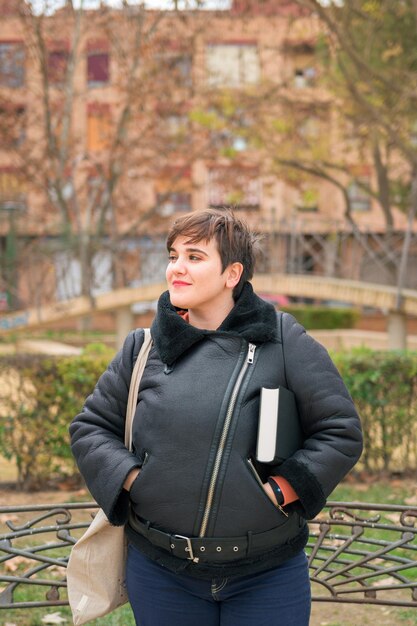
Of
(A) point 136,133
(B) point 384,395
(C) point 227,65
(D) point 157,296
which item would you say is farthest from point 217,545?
(C) point 227,65

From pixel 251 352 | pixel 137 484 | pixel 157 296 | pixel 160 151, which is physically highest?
pixel 160 151

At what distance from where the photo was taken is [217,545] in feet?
7.64

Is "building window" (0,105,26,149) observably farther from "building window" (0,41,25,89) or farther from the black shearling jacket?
the black shearling jacket

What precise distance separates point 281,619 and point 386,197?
19.8 m

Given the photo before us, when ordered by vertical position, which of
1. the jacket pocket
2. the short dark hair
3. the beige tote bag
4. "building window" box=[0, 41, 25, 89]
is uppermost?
"building window" box=[0, 41, 25, 89]

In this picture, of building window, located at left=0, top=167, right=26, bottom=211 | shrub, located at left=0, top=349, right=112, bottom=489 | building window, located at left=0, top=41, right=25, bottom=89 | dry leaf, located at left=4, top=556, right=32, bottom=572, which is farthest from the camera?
building window, located at left=0, top=167, right=26, bottom=211

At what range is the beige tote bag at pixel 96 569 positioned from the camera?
2598 millimetres

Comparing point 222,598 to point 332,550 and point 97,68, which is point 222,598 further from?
point 97,68

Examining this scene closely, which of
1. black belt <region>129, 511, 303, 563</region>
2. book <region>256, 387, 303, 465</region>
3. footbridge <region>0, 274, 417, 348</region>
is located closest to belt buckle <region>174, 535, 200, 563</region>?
black belt <region>129, 511, 303, 563</region>

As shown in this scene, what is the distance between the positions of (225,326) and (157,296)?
15878 mm

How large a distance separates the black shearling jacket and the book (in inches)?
1.3

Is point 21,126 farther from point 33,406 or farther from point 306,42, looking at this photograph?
point 33,406

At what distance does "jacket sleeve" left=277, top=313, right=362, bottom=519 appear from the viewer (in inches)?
93.2

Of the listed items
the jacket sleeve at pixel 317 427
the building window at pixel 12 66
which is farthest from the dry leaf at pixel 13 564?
the building window at pixel 12 66
